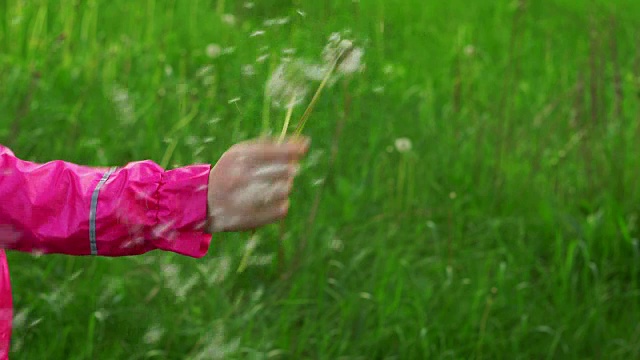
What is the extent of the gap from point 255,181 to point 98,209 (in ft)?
0.76

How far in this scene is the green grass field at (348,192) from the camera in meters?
2.55

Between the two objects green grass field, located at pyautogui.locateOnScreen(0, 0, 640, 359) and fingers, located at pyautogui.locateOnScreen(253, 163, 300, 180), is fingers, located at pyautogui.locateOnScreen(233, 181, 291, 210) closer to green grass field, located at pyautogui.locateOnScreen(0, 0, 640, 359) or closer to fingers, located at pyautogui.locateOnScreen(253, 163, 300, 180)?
fingers, located at pyautogui.locateOnScreen(253, 163, 300, 180)

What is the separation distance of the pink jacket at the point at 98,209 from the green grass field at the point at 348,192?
0.57m

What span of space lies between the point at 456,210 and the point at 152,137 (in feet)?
3.05

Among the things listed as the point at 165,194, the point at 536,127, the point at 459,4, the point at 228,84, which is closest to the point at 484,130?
the point at 536,127

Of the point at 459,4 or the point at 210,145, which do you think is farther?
the point at 459,4

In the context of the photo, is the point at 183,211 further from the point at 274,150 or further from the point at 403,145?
the point at 403,145

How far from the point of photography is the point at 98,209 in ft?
4.61

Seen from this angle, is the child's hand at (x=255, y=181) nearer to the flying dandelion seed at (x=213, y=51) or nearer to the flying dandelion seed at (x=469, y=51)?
the flying dandelion seed at (x=213, y=51)

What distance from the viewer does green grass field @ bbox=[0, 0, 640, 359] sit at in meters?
2.55

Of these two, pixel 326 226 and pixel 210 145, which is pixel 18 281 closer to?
pixel 210 145

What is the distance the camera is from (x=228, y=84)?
11.2 feet

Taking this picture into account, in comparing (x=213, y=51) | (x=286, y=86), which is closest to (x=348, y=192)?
(x=213, y=51)

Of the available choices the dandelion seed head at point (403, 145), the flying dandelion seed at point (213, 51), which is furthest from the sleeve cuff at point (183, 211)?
the flying dandelion seed at point (213, 51)
